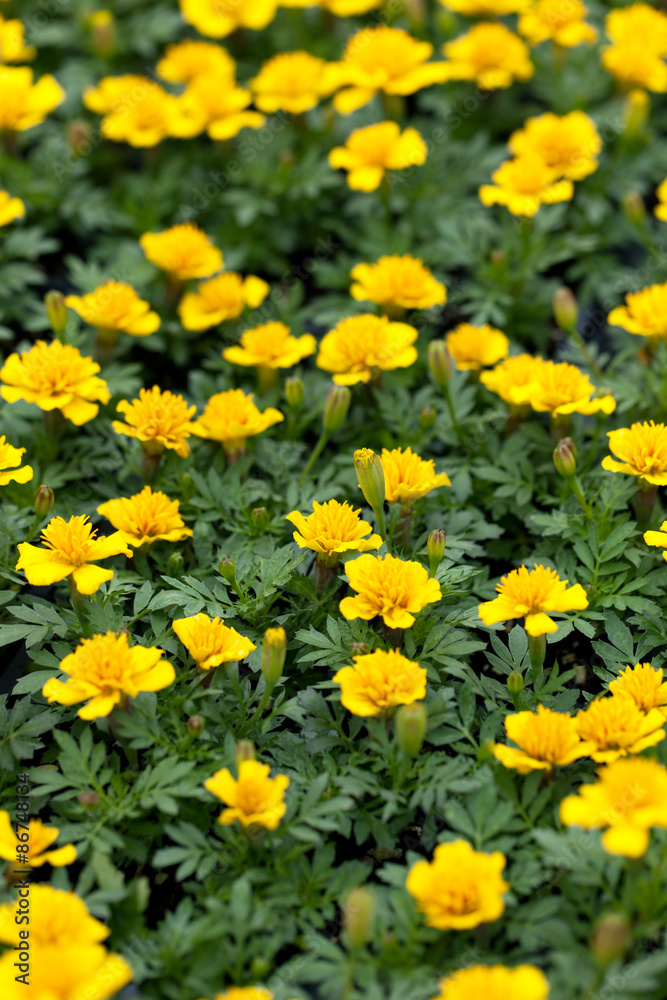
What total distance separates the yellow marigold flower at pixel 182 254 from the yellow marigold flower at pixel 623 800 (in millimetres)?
1596

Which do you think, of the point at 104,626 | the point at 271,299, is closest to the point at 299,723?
the point at 104,626

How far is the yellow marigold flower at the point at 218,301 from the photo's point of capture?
2494mm

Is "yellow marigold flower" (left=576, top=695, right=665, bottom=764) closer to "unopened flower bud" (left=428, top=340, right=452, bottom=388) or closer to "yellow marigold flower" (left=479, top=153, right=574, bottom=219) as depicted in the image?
"unopened flower bud" (left=428, top=340, right=452, bottom=388)

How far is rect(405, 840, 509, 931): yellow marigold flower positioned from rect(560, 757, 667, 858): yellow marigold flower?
139 mm

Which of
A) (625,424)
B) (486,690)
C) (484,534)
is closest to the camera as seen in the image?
(486,690)

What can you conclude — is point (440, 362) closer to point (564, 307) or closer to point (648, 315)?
point (564, 307)

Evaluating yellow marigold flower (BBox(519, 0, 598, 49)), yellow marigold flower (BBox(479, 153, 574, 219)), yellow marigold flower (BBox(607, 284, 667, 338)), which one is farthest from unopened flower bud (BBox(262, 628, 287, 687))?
yellow marigold flower (BBox(519, 0, 598, 49))

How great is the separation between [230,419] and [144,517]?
0.31m

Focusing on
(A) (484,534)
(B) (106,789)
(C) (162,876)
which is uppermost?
(A) (484,534)

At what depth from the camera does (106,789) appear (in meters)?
1.76

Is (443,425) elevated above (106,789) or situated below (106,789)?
above

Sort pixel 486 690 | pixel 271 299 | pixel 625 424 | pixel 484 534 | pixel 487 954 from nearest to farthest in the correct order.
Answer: pixel 487 954 < pixel 486 690 < pixel 484 534 < pixel 625 424 < pixel 271 299

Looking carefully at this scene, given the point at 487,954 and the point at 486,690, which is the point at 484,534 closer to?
the point at 486,690

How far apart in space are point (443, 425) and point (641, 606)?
2.18 ft
